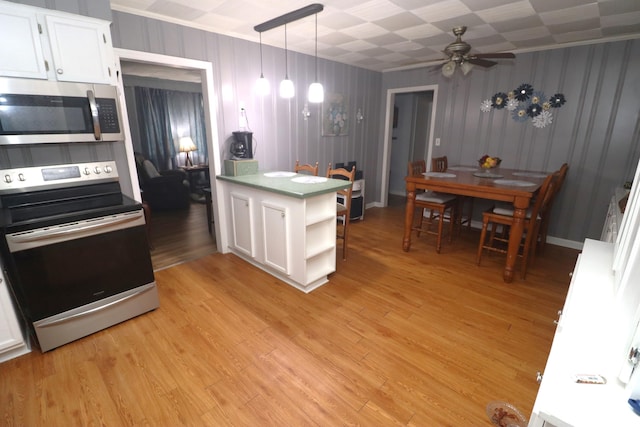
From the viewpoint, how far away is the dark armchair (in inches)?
190

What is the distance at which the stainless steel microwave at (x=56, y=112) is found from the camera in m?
1.72

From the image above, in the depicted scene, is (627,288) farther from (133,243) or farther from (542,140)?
(542,140)

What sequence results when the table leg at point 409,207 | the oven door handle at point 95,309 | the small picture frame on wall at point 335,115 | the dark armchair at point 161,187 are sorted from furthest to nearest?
the dark armchair at point 161,187
the small picture frame on wall at point 335,115
the table leg at point 409,207
the oven door handle at point 95,309

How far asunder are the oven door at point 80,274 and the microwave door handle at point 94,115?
0.58 metres

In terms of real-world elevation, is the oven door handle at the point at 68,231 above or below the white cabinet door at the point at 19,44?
below

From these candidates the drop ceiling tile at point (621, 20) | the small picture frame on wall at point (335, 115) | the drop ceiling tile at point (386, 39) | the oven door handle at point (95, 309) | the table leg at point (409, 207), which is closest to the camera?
the oven door handle at point (95, 309)

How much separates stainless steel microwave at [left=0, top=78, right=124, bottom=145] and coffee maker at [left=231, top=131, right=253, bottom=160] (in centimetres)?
118

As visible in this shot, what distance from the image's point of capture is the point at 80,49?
195 cm

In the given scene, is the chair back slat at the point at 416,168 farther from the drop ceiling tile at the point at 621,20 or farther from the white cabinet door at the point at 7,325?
the white cabinet door at the point at 7,325

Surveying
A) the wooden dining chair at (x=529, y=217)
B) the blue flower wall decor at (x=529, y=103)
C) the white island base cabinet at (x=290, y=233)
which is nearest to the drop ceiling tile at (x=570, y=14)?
the blue flower wall decor at (x=529, y=103)

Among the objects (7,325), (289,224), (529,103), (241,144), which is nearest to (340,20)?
(241,144)

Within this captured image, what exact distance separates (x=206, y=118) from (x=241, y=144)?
1.39ft

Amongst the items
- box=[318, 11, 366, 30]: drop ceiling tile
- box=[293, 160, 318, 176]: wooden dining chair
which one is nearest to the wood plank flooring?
box=[293, 160, 318, 176]: wooden dining chair

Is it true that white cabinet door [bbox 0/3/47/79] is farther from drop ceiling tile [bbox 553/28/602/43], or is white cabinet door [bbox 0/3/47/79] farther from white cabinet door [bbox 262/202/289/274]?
drop ceiling tile [bbox 553/28/602/43]
